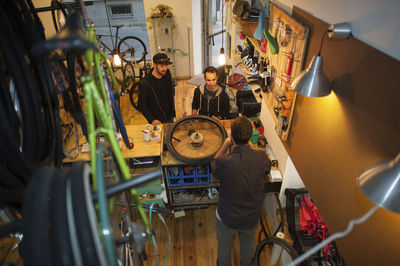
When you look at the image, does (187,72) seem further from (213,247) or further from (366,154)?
(366,154)

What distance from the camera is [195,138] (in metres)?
2.90

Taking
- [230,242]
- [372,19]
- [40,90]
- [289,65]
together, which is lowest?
[230,242]

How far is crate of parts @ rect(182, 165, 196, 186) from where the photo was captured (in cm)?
308

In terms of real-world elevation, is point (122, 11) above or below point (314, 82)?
below

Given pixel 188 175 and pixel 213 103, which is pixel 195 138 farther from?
pixel 213 103

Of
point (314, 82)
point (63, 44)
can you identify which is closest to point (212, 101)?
point (314, 82)

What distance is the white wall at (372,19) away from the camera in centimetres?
113

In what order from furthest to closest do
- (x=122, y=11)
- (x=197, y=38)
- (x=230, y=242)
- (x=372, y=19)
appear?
(x=122, y=11)
(x=197, y=38)
(x=230, y=242)
(x=372, y=19)

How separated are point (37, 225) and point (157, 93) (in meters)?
3.27

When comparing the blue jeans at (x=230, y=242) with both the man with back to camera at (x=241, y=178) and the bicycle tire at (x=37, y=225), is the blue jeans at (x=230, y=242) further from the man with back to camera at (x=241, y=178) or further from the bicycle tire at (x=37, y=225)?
the bicycle tire at (x=37, y=225)

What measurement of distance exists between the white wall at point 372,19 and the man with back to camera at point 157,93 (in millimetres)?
2349

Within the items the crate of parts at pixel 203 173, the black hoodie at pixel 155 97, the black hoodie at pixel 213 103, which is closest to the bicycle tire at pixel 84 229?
the crate of parts at pixel 203 173

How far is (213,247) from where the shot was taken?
3.25m

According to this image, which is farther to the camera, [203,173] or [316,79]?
[203,173]
